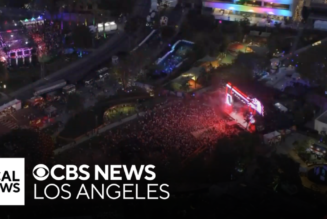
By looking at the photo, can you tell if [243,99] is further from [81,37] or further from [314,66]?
[81,37]

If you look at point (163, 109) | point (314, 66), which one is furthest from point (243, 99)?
point (314, 66)

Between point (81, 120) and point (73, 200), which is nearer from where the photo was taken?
point (73, 200)

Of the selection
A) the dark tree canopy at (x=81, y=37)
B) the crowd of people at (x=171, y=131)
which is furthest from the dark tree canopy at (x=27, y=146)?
the dark tree canopy at (x=81, y=37)

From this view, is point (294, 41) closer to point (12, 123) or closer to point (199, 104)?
point (199, 104)

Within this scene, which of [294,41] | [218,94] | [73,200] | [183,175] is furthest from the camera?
[294,41]

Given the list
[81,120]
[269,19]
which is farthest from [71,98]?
[269,19]

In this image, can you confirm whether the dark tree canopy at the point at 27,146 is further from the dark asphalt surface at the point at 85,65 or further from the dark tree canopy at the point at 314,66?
the dark tree canopy at the point at 314,66

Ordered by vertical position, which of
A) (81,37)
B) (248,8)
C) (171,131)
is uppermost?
(248,8)

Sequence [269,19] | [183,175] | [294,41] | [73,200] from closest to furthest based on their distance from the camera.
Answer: [73,200] < [183,175] < [294,41] < [269,19]
